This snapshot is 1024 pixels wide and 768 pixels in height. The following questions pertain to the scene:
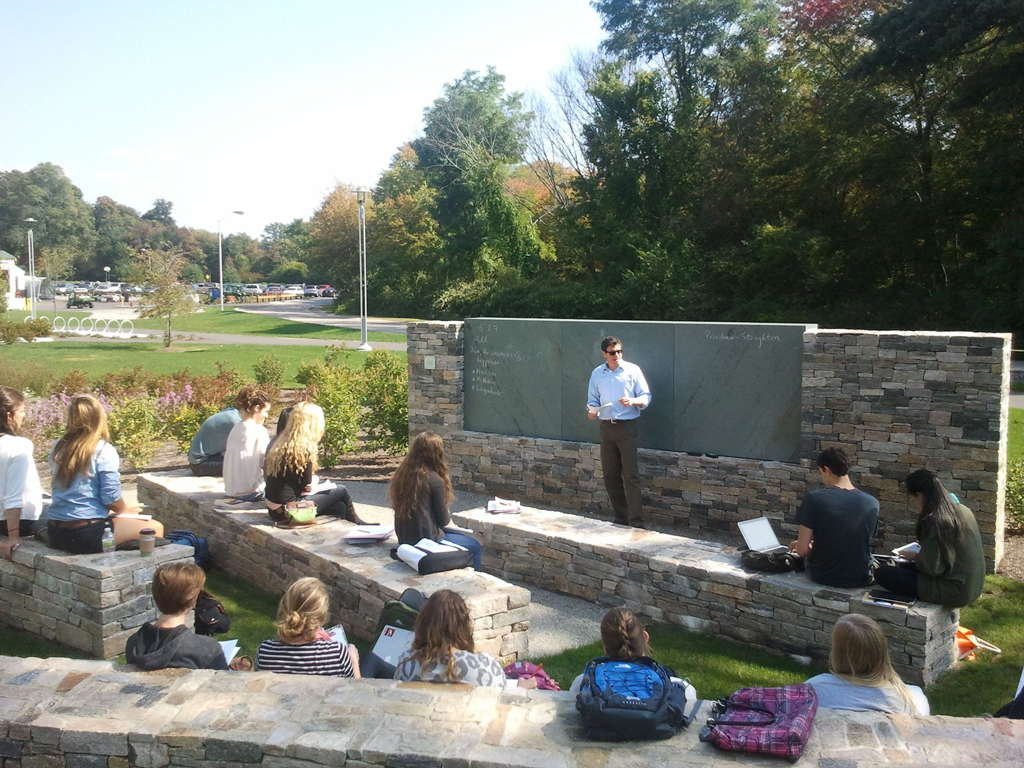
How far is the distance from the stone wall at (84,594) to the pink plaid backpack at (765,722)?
4094 millimetres

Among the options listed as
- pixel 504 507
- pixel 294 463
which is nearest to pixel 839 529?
pixel 504 507

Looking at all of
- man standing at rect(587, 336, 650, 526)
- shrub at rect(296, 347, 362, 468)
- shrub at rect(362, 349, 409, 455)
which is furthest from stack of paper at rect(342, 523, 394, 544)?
shrub at rect(362, 349, 409, 455)

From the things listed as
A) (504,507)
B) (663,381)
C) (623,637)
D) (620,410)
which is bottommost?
(504,507)

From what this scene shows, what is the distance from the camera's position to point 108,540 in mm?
6160

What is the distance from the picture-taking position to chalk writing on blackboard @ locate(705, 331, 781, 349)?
28.3 ft

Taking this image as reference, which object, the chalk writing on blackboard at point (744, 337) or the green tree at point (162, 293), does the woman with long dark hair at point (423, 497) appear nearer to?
the chalk writing on blackboard at point (744, 337)

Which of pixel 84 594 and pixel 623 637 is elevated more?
pixel 623 637

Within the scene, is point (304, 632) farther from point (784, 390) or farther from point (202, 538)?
point (784, 390)

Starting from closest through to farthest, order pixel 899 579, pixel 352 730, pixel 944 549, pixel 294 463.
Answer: pixel 352 730
pixel 944 549
pixel 899 579
pixel 294 463

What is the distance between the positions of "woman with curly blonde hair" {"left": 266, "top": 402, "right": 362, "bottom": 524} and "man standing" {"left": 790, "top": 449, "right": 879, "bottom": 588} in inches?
151

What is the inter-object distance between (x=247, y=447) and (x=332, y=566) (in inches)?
81.0

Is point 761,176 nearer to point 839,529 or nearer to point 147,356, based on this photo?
point 147,356

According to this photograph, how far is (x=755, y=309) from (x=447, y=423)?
798 inches

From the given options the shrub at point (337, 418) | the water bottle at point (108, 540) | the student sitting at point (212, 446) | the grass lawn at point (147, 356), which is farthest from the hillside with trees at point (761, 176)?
the water bottle at point (108, 540)
